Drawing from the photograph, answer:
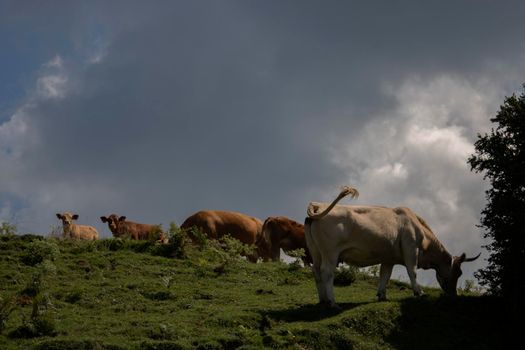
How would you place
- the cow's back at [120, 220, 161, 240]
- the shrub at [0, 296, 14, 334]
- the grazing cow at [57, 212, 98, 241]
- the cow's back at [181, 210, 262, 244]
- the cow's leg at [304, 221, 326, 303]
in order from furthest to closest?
1. the grazing cow at [57, 212, 98, 241]
2. the cow's back at [120, 220, 161, 240]
3. the cow's back at [181, 210, 262, 244]
4. the cow's leg at [304, 221, 326, 303]
5. the shrub at [0, 296, 14, 334]

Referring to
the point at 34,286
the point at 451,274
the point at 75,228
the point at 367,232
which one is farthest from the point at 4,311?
the point at 75,228

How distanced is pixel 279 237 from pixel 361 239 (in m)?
13.7

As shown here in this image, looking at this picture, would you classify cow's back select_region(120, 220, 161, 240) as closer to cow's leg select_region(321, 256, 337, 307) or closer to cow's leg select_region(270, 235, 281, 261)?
cow's leg select_region(270, 235, 281, 261)

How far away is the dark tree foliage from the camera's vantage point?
18.8 meters

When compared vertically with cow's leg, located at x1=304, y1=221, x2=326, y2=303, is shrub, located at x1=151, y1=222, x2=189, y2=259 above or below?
above

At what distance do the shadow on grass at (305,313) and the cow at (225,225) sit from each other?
14.2 m

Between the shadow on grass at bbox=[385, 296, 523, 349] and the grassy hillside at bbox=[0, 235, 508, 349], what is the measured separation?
0.10 ft

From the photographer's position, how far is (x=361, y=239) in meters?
18.1

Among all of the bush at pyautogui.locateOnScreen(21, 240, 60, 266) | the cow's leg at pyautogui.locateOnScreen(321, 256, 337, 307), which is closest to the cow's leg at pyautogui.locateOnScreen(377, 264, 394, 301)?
the cow's leg at pyautogui.locateOnScreen(321, 256, 337, 307)

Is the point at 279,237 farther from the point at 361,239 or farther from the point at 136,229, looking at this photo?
the point at 361,239

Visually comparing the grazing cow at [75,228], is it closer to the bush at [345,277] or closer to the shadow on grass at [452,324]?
the bush at [345,277]

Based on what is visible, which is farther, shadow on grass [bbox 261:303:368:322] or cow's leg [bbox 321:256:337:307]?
cow's leg [bbox 321:256:337:307]

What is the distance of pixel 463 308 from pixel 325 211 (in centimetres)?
419

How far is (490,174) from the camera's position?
2009cm
